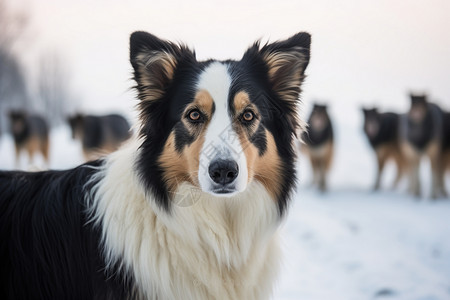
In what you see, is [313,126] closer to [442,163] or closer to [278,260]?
[442,163]

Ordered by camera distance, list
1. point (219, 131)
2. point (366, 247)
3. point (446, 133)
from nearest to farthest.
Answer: point (219, 131)
point (366, 247)
point (446, 133)

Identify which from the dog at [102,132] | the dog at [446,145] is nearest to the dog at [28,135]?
the dog at [102,132]

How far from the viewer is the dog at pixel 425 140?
27.6ft

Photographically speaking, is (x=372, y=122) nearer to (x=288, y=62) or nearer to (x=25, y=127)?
(x=288, y=62)

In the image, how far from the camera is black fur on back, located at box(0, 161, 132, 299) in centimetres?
286

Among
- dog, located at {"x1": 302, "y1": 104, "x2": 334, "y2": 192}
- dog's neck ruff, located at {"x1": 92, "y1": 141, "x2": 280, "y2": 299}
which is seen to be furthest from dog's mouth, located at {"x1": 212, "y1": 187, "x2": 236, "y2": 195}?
dog, located at {"x1": 302, "y1": 104, "x2": 334, "y2": 192}

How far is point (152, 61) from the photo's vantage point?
2.95 meters

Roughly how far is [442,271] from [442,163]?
3.94 m

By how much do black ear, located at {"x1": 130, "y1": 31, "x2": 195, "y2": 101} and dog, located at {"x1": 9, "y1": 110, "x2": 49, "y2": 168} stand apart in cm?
1284

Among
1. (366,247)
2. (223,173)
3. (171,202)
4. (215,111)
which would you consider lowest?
(366,247)

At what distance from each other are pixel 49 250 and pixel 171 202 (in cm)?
99

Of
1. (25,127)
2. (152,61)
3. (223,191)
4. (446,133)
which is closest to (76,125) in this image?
(25,127)

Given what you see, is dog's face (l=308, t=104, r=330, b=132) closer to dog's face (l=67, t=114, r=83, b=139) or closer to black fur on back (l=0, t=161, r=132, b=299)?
dog's face (l=67, t=114, r=83, b=139)

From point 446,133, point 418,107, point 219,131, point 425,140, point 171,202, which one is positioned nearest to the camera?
point 219,131
